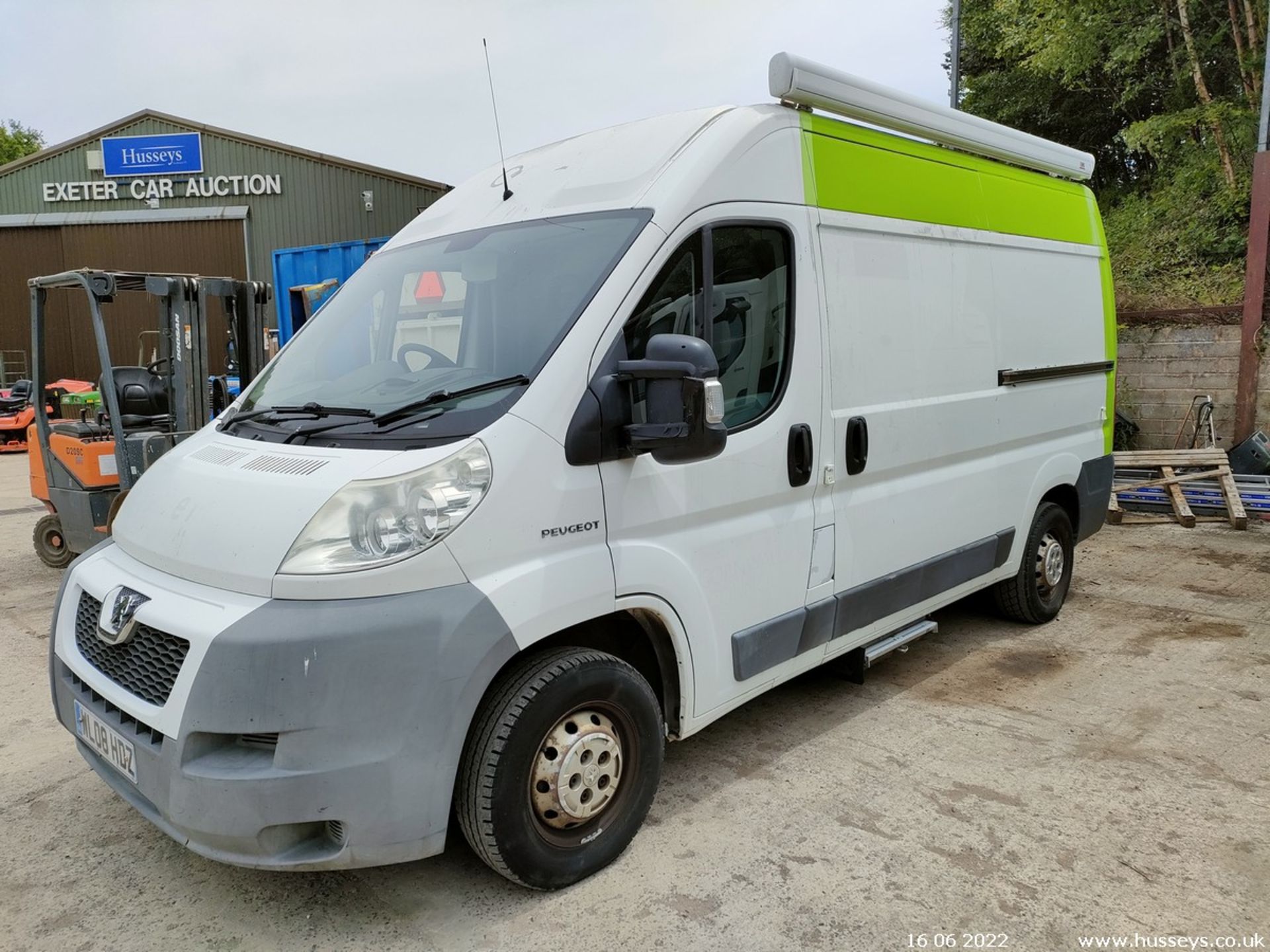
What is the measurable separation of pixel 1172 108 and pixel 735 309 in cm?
1514

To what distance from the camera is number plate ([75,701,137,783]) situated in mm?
2484

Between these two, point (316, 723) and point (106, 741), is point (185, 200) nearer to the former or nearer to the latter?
point (106, 741)

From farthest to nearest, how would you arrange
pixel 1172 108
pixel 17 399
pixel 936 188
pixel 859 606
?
pixel 17 399, pixel 1172 108, pixel 936 188, pixel 859 606

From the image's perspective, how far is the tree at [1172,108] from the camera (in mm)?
11250

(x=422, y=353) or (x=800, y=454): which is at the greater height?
(x=422, y=353)

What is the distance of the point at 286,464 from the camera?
2598 mm

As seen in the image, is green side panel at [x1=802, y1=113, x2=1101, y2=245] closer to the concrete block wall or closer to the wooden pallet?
the wooden pallet

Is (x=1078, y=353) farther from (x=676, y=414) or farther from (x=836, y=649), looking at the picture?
(x=676, y=414)

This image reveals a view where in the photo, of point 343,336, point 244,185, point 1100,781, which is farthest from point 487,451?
point 244,185

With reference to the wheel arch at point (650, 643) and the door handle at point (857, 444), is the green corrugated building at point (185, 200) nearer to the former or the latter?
the door handle at point (857, 444)

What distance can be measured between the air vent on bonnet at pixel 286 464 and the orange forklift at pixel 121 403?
411cm

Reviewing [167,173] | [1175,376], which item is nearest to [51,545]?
[1175,376]

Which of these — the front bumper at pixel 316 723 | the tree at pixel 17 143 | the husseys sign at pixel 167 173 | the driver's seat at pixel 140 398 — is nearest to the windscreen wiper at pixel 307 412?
the front bumper at pixel 316 723

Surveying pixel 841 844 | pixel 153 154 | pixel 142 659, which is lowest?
pixel 841 844
